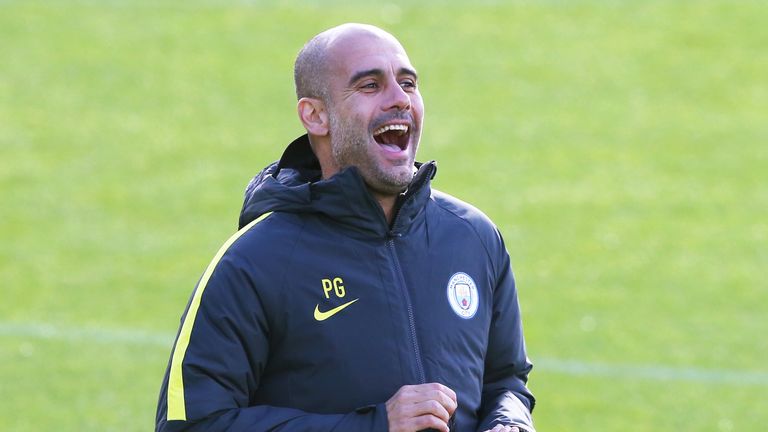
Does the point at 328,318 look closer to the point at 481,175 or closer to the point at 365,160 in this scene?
the point at 365,160

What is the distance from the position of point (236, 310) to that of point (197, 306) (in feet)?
0.33

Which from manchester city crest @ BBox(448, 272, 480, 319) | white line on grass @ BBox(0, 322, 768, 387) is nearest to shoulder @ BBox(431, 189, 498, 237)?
manchester city crest @ BBox(448, 272, 480, 319)

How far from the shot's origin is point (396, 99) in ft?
12.2

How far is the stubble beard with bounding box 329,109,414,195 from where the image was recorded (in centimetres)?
368

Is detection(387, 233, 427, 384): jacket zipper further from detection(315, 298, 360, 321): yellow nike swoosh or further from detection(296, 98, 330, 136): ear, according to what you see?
detection(296, 98, 330, 136): ear

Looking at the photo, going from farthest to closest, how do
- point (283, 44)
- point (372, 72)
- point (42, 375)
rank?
point (283, 44) < point (42, 375) < point (372, 72)

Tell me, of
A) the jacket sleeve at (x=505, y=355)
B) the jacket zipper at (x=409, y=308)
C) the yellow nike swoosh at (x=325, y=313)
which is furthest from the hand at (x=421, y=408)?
the jacket sleeve at (x=505, y=355)

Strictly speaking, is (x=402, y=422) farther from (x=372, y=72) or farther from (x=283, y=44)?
(x=283, y=44)

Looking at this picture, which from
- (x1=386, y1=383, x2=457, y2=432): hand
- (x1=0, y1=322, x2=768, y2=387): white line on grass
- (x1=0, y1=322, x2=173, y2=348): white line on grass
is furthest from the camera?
(x1=0, y1=322, x2=173, y2=348): white line on grass

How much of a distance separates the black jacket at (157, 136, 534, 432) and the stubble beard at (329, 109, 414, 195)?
5 centimetres

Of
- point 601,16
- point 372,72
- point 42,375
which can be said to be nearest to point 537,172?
point 601,16

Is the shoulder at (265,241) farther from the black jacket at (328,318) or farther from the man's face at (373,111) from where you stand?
the man's face at (373,111)

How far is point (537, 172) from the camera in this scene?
38.7 feet

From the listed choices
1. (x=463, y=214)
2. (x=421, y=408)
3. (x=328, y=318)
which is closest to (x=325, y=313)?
(x=328, y=318)
